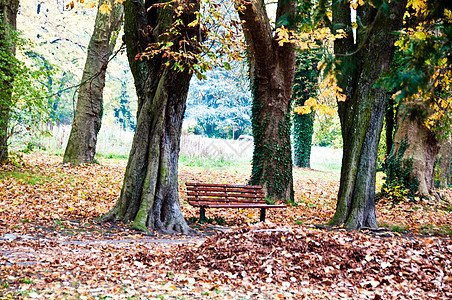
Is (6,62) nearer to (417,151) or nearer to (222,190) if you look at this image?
(222,190)

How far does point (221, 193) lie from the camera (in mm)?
8742

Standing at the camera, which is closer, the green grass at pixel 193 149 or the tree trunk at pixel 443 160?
the tree trunk at pixel 443 160

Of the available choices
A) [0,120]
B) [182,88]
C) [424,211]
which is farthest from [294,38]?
[0,120]

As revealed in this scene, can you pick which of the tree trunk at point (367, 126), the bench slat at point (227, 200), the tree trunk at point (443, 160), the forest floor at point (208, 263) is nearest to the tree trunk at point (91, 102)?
the forest floor at point (208, 263)

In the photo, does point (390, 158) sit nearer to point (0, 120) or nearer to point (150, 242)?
point (150, 242)

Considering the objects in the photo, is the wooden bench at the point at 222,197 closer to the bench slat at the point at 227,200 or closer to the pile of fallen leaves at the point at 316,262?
the bench slat at the point at 227,200

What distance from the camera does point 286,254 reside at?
493 cm

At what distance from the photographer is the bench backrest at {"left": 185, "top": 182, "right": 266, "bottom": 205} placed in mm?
8352

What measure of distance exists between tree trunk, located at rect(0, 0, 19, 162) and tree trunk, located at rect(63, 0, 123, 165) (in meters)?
2.23

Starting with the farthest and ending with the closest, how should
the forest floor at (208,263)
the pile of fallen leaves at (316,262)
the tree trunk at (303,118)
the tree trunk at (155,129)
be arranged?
the tree trunk at (303,118)
the tree trunk at (155,129)
the pile of fallen leaves at (316,262)
the forest floor at (208,263)

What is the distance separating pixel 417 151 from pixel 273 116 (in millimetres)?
4319

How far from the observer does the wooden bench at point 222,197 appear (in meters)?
8.25

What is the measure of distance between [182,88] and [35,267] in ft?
13.4

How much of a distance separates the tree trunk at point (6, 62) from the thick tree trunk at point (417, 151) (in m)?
10.6
